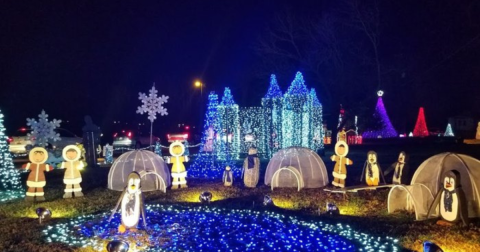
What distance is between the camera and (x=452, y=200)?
969 cm

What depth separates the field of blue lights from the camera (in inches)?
340

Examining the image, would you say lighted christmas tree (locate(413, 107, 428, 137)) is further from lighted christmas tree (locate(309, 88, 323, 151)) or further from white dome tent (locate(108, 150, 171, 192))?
white dome tent (locate(108, 150, 171, 192))

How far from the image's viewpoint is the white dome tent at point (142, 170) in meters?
14.4

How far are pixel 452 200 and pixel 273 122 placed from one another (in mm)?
13331

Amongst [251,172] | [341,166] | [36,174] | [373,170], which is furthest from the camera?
[251,172]

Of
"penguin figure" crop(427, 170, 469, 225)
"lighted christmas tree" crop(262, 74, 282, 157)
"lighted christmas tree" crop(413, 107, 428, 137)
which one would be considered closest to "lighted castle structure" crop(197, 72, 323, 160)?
"lighted christmas tree" crop(262, 74, 282, 157)

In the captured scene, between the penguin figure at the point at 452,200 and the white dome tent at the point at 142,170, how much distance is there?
779 centimetres

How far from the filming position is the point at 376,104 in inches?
1308

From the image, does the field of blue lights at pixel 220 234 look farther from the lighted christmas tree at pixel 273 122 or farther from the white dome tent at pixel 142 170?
the lighted christmas tree at pixel 273 122

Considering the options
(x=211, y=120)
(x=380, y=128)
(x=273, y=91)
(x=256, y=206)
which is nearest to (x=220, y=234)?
(x=256, y=206)

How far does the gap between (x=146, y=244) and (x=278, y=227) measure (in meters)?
2.92

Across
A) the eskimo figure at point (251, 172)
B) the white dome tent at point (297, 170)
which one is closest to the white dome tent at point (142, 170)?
the eskimo figure at point (251, 172)

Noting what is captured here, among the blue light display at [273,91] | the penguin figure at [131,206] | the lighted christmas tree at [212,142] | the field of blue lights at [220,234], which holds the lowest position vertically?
the field of blue lights at [220,234]

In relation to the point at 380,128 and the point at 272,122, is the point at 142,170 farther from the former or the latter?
the point at 380,128
